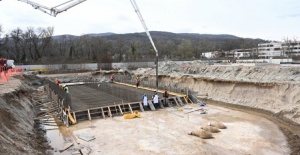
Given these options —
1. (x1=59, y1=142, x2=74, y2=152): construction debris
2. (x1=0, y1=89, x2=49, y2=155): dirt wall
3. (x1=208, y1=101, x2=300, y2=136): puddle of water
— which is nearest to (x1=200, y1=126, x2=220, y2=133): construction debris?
(x1=208, y1=101, x2=300, y2=136): puddle of water

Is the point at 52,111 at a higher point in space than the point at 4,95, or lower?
lower

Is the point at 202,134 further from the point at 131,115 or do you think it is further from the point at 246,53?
the point at 246,53

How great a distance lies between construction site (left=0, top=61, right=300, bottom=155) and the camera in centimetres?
1285

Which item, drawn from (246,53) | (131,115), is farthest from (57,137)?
(246,53)

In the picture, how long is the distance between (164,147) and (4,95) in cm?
1155

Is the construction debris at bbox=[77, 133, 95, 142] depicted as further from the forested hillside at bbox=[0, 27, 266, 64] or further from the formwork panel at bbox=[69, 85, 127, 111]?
the forested hillside at bbox=[0, 27, 266, 64]

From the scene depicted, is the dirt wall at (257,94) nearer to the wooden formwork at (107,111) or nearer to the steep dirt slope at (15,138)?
the wooden formwork at (107,111)

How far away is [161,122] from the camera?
1759 centimetres

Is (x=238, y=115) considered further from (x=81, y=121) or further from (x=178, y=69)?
(x=178, y=69)

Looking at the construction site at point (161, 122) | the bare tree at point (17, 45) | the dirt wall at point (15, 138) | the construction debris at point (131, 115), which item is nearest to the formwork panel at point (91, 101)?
the construction site at point (161, 122)

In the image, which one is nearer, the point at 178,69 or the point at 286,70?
the point at 286,70

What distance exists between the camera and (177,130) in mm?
15750

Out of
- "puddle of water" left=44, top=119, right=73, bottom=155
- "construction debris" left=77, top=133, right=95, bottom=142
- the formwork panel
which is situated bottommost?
"puddle of water" left=44, top=119, right=73, bottom=155

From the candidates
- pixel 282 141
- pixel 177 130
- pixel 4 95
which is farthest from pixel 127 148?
pixel 4 95
